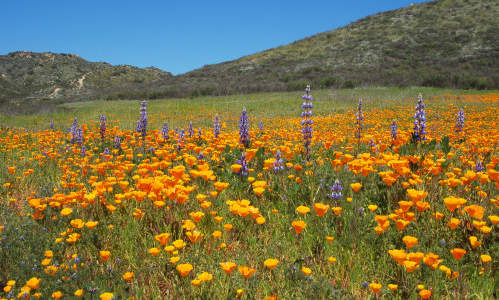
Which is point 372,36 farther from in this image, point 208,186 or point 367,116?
point 208,186

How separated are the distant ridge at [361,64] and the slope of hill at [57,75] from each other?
22 centimetres

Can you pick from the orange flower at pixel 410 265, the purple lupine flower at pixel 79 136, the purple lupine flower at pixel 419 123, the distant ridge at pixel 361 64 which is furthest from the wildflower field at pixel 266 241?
the distant ridge at pixel 361 64

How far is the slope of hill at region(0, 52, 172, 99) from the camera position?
54.5 metres

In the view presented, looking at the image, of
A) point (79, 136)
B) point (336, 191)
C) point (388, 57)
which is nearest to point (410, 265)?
point (336, 191)

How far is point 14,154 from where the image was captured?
278 inches

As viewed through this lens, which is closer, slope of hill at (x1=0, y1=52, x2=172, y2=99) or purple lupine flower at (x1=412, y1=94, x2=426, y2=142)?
purple lupine flower at (x1=412, y1=94, x2=426, y2=142)

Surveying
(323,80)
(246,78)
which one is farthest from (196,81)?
(323,80)

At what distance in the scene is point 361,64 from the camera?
37781mm

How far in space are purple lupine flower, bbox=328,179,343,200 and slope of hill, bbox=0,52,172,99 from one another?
52403 millimetres

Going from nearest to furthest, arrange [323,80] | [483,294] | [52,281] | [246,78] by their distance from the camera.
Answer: [483,294] < [52,281] < [323,80] < [246,78]

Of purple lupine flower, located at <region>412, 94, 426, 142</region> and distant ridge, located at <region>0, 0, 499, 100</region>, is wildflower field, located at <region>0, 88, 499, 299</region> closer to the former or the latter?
purple lupine flower, located at <region>412, 94, 426, 142</region>

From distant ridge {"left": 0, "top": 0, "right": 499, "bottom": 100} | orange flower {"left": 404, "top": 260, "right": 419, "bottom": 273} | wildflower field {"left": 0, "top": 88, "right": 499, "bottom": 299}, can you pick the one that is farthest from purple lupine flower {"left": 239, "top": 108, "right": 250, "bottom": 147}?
distant ridge {"left": 0, "top": 0, "right": 499, "bottom": 100}

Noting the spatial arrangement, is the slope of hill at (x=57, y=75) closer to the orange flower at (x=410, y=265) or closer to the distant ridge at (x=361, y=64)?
the distant ridge at (x=361, y=64)

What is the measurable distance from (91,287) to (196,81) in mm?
40272
